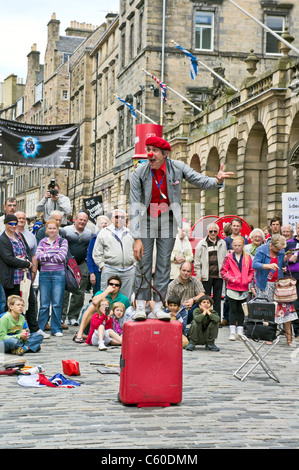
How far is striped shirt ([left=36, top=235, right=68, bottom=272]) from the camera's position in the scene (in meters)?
13.6

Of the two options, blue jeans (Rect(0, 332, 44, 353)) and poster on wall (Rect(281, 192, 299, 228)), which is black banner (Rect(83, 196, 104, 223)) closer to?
poster on wall (Rect(281, 192, 299, 228))

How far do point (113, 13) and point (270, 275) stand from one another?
62257 millimetres

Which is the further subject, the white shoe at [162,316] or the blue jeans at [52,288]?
the blue jeans at [52,288]

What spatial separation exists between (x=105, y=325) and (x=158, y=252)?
5.07 meters

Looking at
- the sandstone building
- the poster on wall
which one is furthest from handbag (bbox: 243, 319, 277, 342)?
the poster on wall

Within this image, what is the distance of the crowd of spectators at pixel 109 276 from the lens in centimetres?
1208

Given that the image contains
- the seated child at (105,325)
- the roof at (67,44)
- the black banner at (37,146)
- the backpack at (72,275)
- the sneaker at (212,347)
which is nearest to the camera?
the sneaker at (212,347)

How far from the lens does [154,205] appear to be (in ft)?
25.6

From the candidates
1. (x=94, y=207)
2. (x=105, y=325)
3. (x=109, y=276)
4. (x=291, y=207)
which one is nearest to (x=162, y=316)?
(x=105, y=325)

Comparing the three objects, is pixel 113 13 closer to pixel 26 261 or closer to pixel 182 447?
pixel 26 261

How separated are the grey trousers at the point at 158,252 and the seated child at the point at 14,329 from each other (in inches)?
144

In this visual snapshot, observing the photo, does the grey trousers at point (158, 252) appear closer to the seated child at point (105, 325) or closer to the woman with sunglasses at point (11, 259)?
the woman with sunglasses at point (11, 259)

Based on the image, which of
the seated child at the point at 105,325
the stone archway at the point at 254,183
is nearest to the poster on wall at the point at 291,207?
the seated child at the point at 105,325

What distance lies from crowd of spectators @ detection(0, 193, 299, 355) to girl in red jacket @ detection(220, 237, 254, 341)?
2cm
